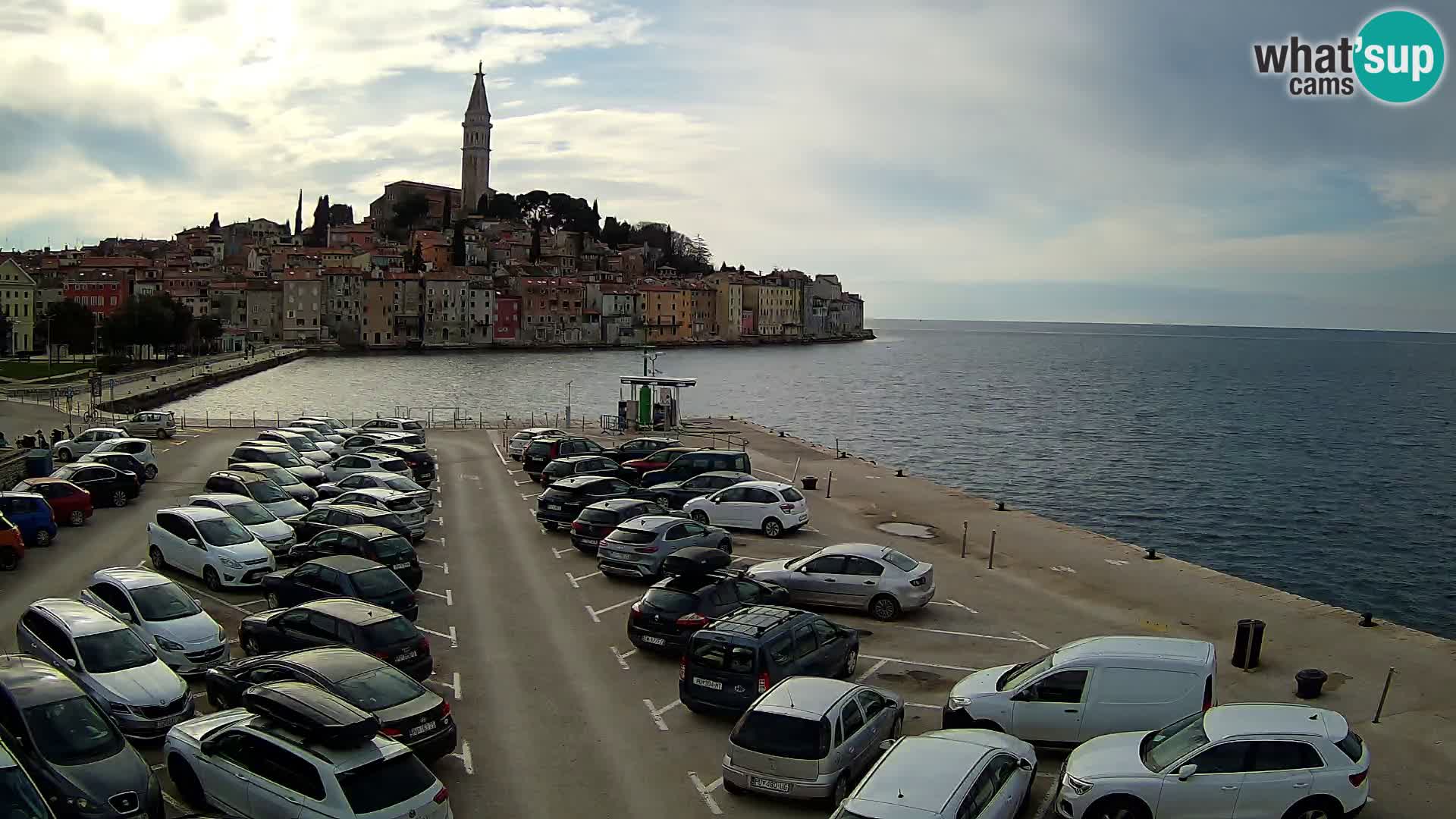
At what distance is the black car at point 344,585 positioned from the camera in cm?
1503

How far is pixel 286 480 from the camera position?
2508 cm

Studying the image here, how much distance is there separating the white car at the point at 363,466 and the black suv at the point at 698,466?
6.34 m

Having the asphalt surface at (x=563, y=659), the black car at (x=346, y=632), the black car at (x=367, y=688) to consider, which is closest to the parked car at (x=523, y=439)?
the asphalt surface at (x=563, y=659)

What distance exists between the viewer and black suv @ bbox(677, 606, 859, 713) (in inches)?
472

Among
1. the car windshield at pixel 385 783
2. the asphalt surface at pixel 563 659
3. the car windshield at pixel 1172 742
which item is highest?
the car windshield at pixel 1172 742

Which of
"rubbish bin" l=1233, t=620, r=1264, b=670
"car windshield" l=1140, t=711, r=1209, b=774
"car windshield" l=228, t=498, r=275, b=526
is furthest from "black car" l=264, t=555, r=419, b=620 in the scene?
"rubbish bin" l=1233, t=620, r=1264, b=670

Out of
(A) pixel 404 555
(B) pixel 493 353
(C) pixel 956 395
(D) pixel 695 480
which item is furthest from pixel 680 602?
(B) pixel 493 353

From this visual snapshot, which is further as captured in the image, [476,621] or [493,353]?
[493,353]

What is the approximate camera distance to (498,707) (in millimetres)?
12711

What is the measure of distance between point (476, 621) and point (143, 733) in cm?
577

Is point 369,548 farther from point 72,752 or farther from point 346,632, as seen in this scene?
point 72,752

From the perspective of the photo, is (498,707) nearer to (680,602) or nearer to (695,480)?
(680,602)

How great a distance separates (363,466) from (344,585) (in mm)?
13466

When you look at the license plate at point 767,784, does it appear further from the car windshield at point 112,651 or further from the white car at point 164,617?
the white car at point 164,617
